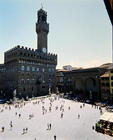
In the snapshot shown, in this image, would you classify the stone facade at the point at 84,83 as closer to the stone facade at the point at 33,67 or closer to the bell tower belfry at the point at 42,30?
the stone facade at the point at 33,67

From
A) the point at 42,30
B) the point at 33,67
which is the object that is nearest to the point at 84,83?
the point at 33,67

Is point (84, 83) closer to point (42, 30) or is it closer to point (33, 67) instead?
point (33, 67)

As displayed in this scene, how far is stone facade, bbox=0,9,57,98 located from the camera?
2135 inches

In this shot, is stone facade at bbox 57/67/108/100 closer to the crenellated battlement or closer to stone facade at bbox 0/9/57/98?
stone facade at bbox 0/9/57/98

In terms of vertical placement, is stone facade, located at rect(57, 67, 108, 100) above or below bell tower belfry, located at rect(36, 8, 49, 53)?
below

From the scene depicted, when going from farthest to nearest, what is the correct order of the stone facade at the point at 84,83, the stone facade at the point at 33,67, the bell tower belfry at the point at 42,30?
the bell tower belfry at the point at 42,30, the stone facade at the point at 33,67, the stone facade at the point at 84,83

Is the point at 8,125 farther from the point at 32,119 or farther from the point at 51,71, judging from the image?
the point at 51,71

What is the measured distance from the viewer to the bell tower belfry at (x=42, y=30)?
64581 mm

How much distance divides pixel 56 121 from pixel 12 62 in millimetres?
36404

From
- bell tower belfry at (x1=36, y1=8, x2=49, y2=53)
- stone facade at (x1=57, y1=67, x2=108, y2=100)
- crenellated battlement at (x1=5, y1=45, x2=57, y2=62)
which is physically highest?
bell tower belfry at (x1=36, y1=8, x2=49, y2=53)

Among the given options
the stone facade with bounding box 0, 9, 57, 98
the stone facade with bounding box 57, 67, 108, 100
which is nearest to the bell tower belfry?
the stone facade with bounding box 0, 9, 57, 98

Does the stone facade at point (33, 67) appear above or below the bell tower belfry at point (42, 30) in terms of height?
below

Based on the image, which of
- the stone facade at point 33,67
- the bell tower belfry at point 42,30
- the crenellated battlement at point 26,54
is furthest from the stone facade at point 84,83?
the bell tower belfry at point 42,30

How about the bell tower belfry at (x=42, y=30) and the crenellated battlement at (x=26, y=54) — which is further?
the bell tower belfry at (x=42, y=30)
